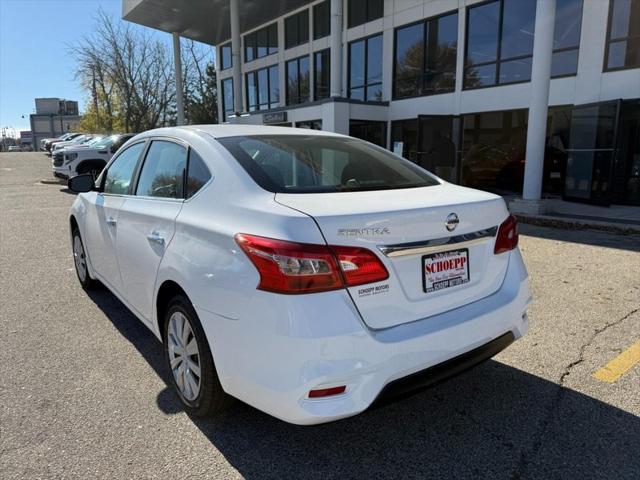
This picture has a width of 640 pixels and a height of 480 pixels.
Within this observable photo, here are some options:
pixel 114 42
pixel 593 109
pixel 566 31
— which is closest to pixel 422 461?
pixel 593 109

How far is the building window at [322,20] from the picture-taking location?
19016 millimetres

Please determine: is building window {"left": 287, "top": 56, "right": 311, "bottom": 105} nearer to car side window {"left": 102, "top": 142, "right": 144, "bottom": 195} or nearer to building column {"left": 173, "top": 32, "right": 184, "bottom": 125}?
building column {"left": 173, "top": 32, "right": 184, "bottom": 125}

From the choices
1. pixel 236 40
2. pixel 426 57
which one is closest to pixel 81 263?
pixel 426 57

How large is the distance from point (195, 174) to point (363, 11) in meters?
16.7

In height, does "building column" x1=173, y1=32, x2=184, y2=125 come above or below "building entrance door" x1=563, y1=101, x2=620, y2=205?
above

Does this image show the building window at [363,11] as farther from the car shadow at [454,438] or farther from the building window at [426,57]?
the car shadow at [454,438]

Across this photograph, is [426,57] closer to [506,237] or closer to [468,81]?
[468,81]

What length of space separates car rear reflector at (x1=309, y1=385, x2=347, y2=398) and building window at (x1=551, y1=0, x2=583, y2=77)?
40.6 ft

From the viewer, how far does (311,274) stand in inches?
79.9

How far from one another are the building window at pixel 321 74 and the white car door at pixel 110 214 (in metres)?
16.3

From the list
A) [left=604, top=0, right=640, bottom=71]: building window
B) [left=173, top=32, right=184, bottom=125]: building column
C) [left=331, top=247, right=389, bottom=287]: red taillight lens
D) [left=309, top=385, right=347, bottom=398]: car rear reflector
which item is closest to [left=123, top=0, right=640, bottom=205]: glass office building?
[left=604, top=0, right=640, bottom=71]: building window

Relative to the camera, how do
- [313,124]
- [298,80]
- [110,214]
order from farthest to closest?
[298,80]
[313,124]
[110,214]

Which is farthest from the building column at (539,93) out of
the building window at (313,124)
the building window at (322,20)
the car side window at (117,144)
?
the car side window at (117,144)

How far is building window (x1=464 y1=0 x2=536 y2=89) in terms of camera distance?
12.7 meters
